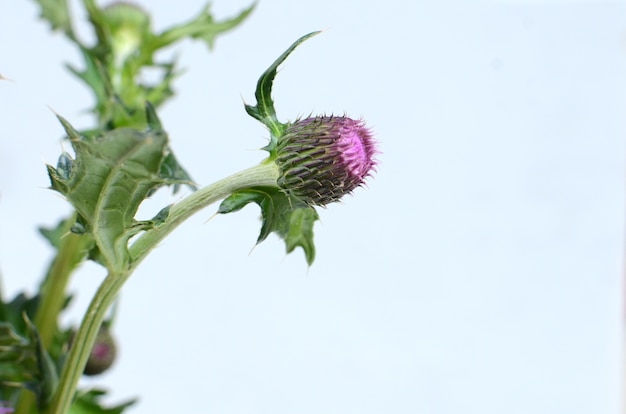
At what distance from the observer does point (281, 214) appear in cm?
62

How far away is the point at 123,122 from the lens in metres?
0.92

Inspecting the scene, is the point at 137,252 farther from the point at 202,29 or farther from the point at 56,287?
the point at 202,29

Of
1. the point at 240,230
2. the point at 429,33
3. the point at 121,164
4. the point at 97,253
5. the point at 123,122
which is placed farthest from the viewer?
the point at 429,33

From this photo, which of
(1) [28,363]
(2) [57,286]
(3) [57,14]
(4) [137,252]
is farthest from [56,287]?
(3) [57,14]

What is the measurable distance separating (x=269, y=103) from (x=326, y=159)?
56 mm

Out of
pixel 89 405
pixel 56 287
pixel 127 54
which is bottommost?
pixel 89 405

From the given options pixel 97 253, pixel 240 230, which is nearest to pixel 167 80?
pixel 97 253

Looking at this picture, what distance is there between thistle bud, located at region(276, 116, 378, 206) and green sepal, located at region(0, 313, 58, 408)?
9.4 inches

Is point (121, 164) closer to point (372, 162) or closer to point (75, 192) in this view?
point (75, 192)

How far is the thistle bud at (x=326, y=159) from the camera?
570 mm

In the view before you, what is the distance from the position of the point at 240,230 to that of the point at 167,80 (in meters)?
0.59

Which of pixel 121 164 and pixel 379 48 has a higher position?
pixel 379 48

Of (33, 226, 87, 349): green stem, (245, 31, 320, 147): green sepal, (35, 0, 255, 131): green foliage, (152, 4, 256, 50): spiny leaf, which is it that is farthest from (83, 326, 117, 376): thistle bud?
(245, 31, 320, 147): green sepal

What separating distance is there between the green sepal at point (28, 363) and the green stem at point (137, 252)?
1.4 inches
